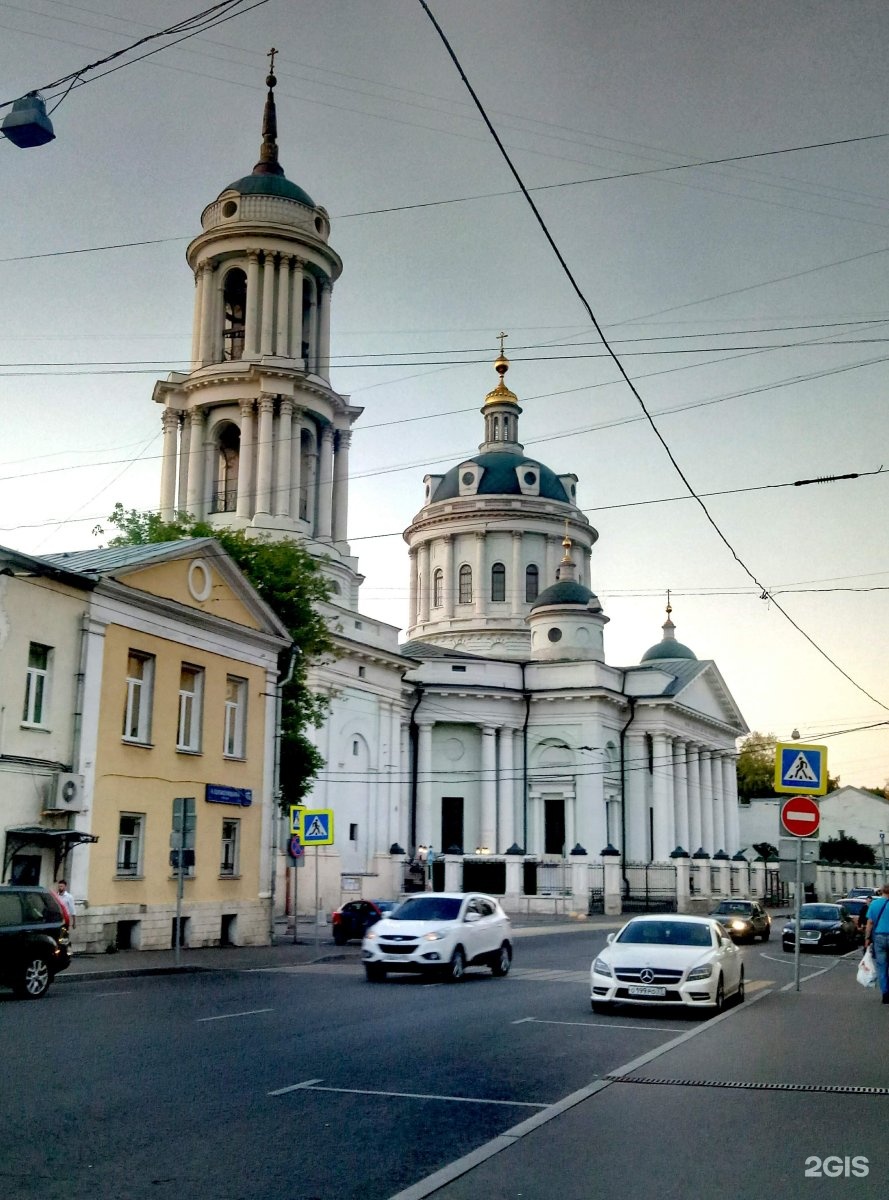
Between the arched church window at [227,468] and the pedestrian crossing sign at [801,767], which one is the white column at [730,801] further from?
the pedestrian crossing sign at [801,767]

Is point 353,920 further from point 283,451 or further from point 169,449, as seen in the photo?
point 169,449

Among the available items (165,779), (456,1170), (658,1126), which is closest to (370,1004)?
(658,1126)

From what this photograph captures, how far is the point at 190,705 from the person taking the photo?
2784 centimetres

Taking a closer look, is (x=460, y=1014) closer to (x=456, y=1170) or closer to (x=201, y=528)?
(x=456, y=1170)

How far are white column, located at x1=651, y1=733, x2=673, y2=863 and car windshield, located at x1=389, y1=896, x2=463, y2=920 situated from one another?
152 ft

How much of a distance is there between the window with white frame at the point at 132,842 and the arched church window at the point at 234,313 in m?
30.3

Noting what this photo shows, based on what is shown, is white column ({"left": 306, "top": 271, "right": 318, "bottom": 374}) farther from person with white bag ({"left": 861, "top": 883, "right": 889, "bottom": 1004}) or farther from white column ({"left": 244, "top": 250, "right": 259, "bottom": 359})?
person with white bag ({"left": 861, "top": 883, "right": 889, "bottom": 1004})

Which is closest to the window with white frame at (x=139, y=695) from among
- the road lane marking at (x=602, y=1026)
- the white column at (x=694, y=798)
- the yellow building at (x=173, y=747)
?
the yellow building at (x=173, y=747)

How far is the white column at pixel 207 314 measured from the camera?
5259 centimetres

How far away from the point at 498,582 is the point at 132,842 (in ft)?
166

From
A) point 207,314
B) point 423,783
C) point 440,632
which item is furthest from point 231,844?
point 440,632

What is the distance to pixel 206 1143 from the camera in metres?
7.64

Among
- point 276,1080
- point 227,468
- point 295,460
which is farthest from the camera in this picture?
point 227,468

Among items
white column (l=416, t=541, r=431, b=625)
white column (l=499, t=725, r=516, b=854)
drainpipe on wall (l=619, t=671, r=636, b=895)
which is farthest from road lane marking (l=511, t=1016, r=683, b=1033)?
white column (l=416, t=541, r=431, b=625)
